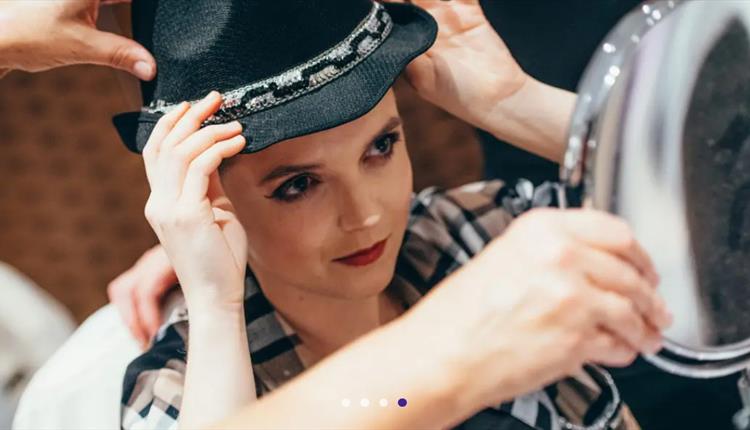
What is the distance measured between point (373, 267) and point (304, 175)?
0.13 meters

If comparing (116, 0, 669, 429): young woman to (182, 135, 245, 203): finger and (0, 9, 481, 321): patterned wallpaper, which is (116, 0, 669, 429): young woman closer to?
(182, 135, 245, 203): finger

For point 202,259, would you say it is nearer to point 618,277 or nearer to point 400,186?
point 400,186

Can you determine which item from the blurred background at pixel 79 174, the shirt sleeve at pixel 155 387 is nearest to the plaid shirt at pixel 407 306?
the shirt sleeve at pixel 155 387

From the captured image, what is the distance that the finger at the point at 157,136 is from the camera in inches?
27.2

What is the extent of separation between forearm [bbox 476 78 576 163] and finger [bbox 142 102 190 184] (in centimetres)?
35

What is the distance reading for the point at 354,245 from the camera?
0.79 meters

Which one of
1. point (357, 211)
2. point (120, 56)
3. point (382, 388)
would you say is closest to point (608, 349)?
point (382, 388)

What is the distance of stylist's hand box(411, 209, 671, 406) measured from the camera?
0.47 metres

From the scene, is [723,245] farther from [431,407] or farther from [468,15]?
[468,15]

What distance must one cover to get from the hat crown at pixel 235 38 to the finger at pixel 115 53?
1.0 inches

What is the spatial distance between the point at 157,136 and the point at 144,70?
0.30ft

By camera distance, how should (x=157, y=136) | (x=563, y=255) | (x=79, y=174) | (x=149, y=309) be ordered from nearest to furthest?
(x=563, y=255) < (x=157, y=136) < (x=149, y=309) < (x=79, y=174)

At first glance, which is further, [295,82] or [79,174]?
[79,174]

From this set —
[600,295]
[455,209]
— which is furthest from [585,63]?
[600,295]
